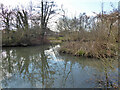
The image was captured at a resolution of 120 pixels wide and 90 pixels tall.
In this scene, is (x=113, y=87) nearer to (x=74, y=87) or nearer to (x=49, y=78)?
(x=74, y=87)

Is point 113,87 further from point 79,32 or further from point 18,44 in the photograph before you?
point 18,44

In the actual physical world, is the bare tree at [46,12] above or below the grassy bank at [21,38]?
above

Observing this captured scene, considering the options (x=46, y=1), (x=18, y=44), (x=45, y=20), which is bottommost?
(x=18, y=44)

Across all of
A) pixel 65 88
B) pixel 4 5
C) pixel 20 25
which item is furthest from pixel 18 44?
pixel 65 88

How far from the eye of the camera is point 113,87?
250 centimetres

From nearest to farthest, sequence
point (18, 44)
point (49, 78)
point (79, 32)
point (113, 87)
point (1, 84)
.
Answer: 1. point (113, 87)
2. point (1, 84)
3. point (49, 78)
4. point (79, 32)
5. point (18, 44)

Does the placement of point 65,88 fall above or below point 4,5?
below

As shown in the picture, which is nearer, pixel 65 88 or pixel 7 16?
pixel 65 88

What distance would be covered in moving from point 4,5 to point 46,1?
21.0ft

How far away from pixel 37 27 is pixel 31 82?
41.5 feet

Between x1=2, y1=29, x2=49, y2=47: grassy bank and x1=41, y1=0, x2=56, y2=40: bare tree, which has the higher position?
x1=41, y1=0, x2=56, y2=40: bare tree

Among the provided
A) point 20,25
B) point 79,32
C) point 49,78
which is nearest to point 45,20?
point 20,25

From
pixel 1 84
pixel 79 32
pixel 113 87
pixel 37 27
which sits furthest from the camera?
pixel 37 27

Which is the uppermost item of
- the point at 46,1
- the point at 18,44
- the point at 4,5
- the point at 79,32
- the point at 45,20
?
the point at 46,1
